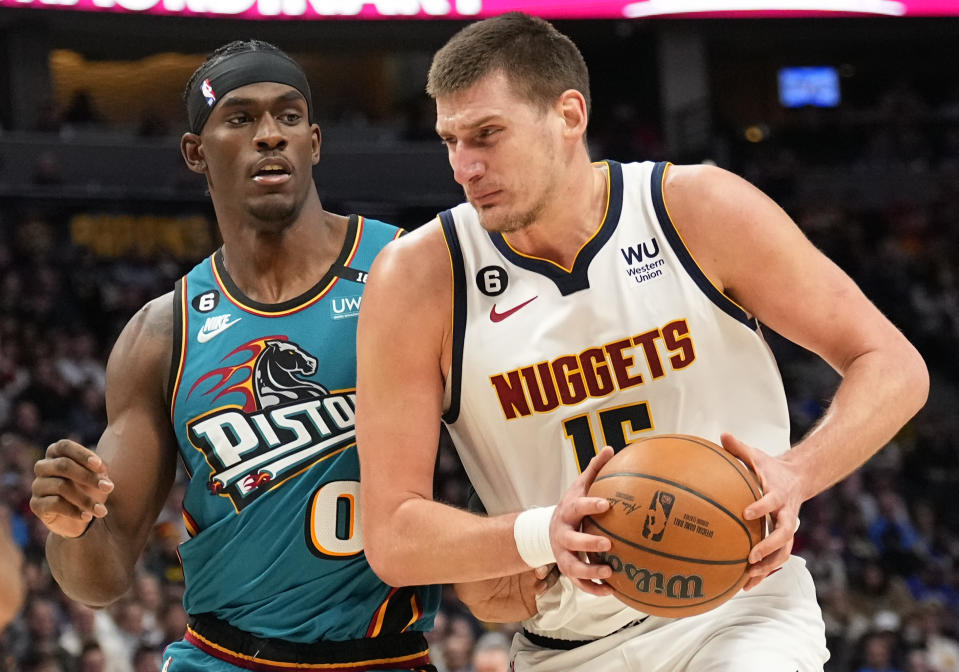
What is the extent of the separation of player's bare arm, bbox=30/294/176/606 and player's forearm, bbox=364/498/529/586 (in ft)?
3.04

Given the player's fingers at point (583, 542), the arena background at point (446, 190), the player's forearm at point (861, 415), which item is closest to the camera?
the player's fingers at point (583, 542)

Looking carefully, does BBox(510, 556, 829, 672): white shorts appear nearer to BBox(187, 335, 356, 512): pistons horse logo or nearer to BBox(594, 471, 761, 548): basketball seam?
BBox(594, 471, 761, 548): basketball seam

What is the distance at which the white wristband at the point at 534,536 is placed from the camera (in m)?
3.03

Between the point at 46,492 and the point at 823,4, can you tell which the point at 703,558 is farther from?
the point at 823,4

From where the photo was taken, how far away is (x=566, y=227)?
11.8 feet

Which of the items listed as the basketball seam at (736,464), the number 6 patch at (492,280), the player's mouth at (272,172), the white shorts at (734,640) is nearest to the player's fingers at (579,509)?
the basketball seam at (736,464)

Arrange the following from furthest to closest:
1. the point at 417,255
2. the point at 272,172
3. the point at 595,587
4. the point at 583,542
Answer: the point at 272,172
the point at 417,255
the point at 595,587
the point at 583,542

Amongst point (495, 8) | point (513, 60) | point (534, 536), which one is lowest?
point (534, 536)

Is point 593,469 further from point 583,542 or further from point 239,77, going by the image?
point 239,77

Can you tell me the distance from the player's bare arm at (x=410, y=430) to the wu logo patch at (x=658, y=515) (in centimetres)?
39

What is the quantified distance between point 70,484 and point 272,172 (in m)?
1.14

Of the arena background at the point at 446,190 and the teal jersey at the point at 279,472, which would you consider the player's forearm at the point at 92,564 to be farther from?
the arena background at the point at 446,190

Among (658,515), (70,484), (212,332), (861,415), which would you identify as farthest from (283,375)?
(861,415)

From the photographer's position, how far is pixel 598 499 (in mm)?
2879
